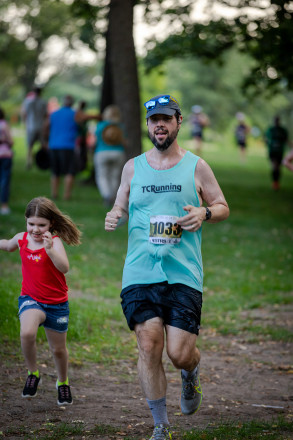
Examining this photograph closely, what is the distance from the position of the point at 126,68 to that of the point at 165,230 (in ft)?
35.3

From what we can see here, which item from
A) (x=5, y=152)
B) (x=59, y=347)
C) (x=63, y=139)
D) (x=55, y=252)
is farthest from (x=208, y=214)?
(x=63, y=139)

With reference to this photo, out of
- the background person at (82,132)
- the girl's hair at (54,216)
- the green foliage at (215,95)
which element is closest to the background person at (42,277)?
the girl's hair at (54,216)

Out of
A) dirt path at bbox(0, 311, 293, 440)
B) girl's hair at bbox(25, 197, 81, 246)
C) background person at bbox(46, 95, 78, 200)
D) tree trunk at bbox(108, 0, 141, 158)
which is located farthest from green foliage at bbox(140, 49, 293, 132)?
girl's hair at bbox(25, 197, 81, 246)

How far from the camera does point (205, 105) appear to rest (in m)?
70.2

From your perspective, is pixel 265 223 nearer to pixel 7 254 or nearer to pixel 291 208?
pixel 291 208

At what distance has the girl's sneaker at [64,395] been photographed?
18.3 feet

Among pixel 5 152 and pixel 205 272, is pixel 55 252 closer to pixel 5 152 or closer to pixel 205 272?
pixel 205 272

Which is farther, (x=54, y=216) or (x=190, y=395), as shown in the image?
(x=54, y=216)

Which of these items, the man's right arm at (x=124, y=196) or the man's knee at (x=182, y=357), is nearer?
the man's knee at (x=182, y=357)

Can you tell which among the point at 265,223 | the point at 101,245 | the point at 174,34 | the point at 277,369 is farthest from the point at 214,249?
the point at 174,34

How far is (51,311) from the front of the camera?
5344 mm

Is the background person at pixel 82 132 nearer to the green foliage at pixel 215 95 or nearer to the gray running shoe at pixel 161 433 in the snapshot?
the gray running shoe at pixel 161 433

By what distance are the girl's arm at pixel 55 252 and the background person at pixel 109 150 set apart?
990 centimetres

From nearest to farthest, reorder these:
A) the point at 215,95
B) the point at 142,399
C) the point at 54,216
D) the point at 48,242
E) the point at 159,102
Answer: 1. the point at 159,102
2. the point at 48,242
3. the point at 54,216
4. the point at 142,399
5. the point at 215,95
